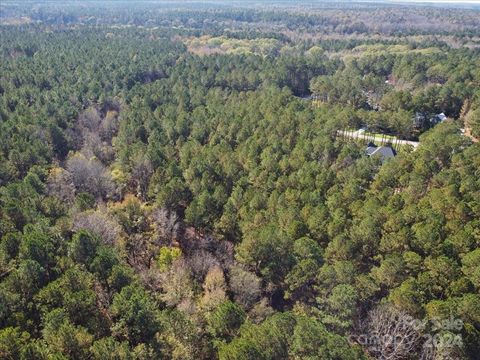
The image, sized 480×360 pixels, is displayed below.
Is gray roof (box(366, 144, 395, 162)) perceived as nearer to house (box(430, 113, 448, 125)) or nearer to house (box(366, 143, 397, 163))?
house (box(366, 143, 397, 163))

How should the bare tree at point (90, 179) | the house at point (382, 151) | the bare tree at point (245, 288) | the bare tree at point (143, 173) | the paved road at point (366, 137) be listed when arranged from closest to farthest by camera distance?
the bare tree at point (245, 288) < the bare tree at point (90, 179) < the bare tree at point (143, 173) < the house at point (382, 151) < the paved road at point (366, 137)

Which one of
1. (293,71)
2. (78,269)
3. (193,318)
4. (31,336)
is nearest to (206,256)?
(193,318)

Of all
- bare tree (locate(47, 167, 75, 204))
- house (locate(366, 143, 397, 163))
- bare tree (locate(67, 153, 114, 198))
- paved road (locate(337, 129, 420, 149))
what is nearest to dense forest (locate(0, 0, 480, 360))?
bare tree (locate(67, 153, 114, 198))

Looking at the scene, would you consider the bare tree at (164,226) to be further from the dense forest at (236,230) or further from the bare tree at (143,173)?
the bare tree at (143,173)

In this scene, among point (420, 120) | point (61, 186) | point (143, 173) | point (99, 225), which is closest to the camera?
point (99, 225)

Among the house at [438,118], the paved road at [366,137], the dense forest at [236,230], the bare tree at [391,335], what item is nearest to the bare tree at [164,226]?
the dense forest at [236,230]

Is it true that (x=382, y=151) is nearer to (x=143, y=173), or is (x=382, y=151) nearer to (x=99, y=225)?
(x=143, y=173)

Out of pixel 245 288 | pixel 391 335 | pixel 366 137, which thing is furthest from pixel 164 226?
pixel 366 137

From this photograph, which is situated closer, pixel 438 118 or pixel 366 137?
pixel 366 137
